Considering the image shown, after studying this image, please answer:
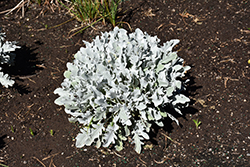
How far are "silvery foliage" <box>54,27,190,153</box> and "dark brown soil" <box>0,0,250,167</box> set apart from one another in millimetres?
390

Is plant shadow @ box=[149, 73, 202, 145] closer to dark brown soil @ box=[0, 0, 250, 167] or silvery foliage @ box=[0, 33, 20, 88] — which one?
dark brown soil @ box=[0, 0, 250, 167]

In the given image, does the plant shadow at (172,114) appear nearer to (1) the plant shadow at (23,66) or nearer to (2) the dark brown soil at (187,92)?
(2) the dark brown soil at (187,92)

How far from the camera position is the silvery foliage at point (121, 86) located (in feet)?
8.11

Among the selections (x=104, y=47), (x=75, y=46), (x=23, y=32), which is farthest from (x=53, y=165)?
(x=23, y=32)

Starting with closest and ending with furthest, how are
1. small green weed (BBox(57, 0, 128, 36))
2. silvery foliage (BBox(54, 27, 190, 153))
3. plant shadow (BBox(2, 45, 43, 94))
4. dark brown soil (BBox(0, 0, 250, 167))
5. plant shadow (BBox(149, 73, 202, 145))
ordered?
silvery foliage (BBox(54, 27, 190, 153)), dark brown soil (BBox(0, 0, 250, 167)), plant shadow (BBox(149, 73, 202, 145)), plant shadow (BBox(2, 45, 43, 94)), small green weed (BBox(57, 0, 128, 36))

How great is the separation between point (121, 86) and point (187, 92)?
1.16 metres

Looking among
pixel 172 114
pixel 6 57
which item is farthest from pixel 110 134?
pixel 6 57

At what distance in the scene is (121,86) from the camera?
241 centimetres

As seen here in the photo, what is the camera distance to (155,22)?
3.85 m

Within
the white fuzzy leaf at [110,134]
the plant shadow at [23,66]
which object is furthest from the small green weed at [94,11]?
Answer: the white fuzzy leaf at [110,134]

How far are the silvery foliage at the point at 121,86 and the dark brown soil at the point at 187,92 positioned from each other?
390 mm

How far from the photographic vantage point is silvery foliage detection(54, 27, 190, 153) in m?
2.47

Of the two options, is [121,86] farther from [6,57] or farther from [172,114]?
[6,57]

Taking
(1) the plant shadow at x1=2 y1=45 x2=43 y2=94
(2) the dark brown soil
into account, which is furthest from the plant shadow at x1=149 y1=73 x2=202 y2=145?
(1) the plant shadow at x1=2 y1=45 x2=43 y2=94
